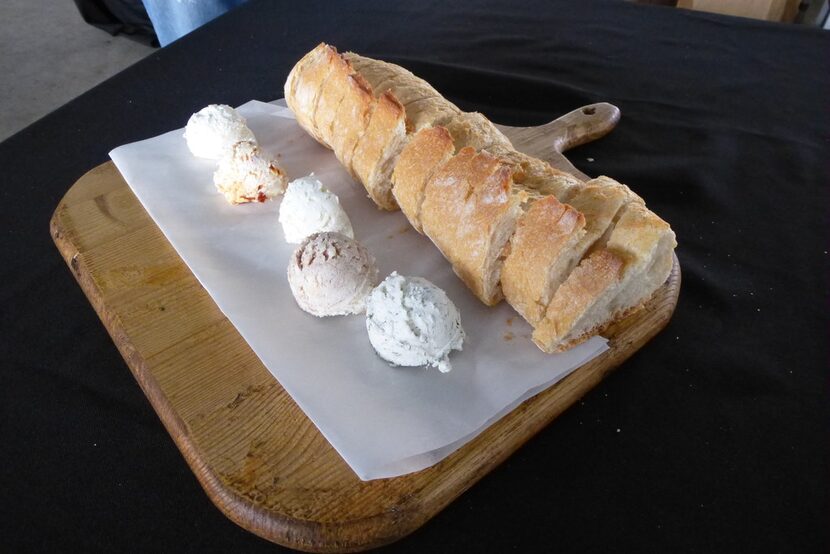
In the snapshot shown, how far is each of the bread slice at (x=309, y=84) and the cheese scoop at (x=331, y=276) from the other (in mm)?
508

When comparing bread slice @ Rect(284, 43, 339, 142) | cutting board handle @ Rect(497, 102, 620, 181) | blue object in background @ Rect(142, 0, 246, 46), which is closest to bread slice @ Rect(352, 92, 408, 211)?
bread slice @ Rect(284, 43, 339, 142)

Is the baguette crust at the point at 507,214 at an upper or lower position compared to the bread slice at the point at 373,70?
lower

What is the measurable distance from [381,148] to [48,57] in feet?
12.2

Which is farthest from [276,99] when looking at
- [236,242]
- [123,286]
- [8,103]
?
[8,103]

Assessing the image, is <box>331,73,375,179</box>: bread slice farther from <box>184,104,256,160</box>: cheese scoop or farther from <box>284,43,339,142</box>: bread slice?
<box>184,104,256,160</box>: cheese scoop

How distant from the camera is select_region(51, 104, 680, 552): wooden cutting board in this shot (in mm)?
866

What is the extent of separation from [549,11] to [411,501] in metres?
2.07

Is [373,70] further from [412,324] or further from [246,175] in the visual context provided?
[412,324]

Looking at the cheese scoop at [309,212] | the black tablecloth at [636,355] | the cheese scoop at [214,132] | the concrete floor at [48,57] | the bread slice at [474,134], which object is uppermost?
the bread slice at [474,134]

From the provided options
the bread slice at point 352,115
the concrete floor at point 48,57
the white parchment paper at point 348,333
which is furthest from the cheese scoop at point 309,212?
the concrete floor at point 48,57

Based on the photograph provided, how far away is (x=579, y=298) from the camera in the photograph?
98cm

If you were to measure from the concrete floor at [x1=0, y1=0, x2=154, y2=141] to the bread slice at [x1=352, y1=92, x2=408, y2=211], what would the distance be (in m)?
2.84

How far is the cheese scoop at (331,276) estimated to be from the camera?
1.08m

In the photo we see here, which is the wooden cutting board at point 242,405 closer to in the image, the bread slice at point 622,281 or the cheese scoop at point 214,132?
the bread slice at point 622,281
